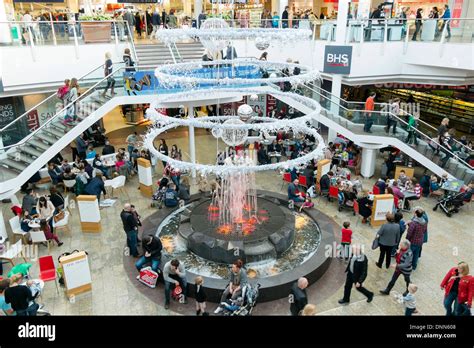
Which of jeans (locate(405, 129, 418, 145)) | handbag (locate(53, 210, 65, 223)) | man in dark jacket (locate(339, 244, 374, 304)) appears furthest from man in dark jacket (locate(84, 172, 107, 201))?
jeans (locate(405, 129, 418, 145))

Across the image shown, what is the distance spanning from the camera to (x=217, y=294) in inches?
346

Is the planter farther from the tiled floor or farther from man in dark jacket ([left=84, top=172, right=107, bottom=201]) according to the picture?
the tiled floor

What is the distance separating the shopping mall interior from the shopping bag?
0.16ft

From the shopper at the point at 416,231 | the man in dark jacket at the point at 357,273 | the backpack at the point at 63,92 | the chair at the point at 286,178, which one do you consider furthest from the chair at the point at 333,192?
the backpack at the point at 63,92

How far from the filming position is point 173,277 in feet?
28.1

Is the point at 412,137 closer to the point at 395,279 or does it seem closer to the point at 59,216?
the point at 395,279

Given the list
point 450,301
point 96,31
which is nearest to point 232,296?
point 450,301

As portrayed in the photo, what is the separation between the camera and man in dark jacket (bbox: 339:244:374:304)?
8125 mm

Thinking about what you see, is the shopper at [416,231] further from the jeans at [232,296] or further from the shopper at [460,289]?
the jeans at [232,296]

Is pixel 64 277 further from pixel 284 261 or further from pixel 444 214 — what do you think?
pixel 444 214

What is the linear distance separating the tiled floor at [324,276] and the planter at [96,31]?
747cm

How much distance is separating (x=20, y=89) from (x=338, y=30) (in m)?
13.4

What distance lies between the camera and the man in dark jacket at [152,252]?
909cm

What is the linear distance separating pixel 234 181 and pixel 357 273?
14.7 ft
